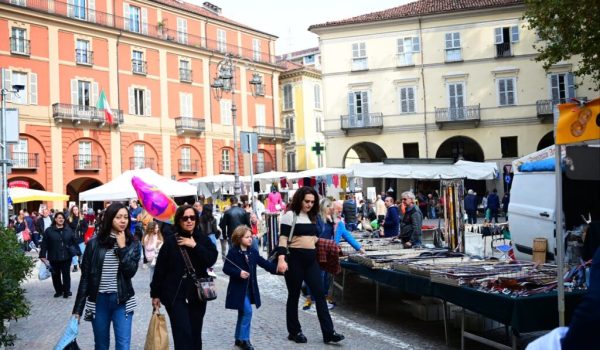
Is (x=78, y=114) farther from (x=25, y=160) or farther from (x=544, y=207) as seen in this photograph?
(x=544, y=207)

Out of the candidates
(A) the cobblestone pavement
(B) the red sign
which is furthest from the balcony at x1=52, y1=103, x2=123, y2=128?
(A) the cobblestone pavement

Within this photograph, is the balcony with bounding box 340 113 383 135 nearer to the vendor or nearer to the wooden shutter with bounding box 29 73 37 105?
the wooden shutter with bounding box 29 73 37 105

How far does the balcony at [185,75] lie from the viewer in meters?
42.9

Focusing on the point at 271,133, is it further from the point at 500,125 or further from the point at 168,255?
the point at 168,255

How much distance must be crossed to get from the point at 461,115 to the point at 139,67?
21.0 meters

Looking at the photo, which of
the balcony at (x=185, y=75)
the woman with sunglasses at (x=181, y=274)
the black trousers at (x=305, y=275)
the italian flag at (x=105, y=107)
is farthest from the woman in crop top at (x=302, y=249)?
the balcony at (x=185, y=75)

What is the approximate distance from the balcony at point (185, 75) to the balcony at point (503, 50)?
21.1 meters

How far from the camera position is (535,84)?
111 ft

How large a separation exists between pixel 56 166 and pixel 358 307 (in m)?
30.0

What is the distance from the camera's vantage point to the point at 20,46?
34.3 meters

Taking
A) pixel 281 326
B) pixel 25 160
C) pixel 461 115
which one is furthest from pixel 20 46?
pixel 281 326

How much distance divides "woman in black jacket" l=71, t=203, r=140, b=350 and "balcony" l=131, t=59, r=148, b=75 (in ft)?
118

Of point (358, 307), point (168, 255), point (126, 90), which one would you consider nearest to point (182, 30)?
point (126, 90)

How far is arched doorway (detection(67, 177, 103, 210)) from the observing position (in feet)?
123
